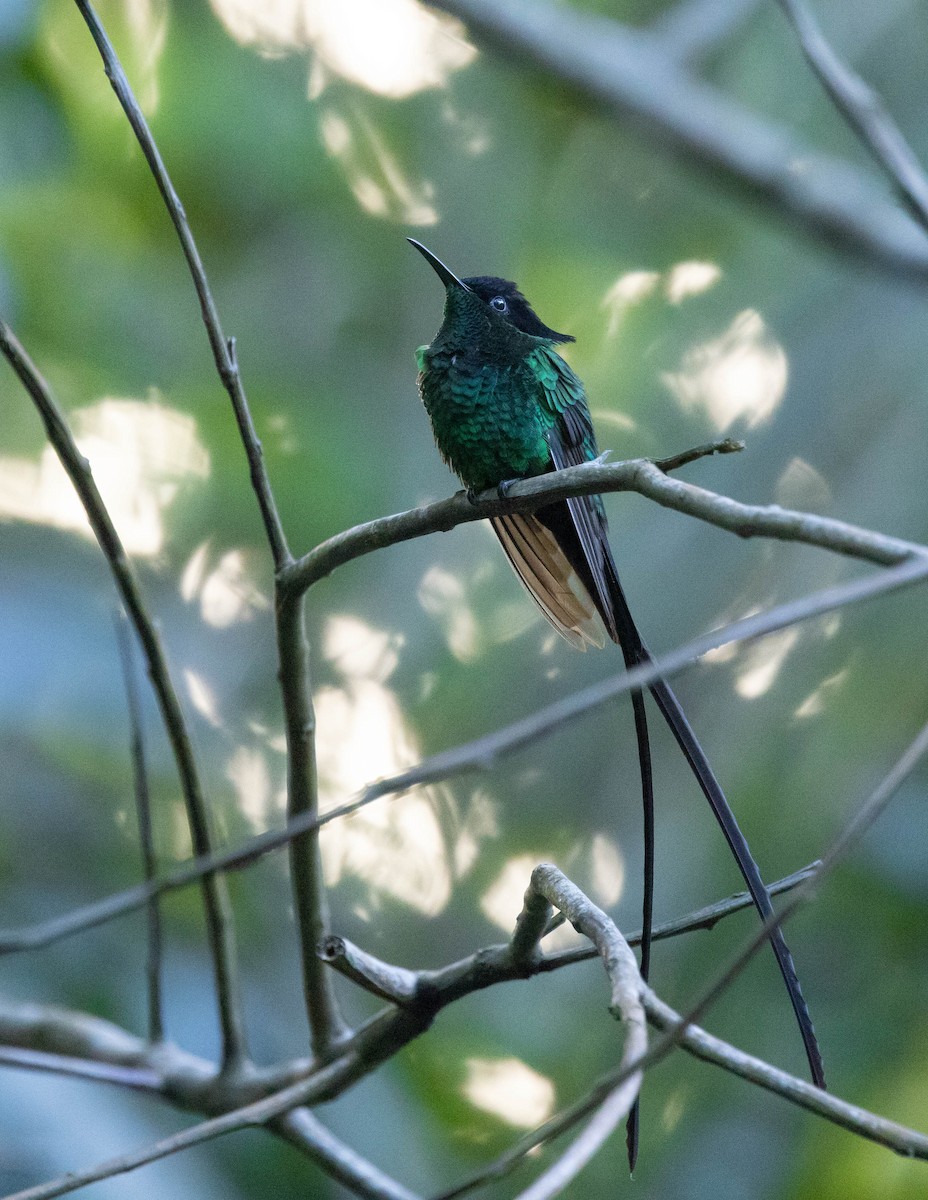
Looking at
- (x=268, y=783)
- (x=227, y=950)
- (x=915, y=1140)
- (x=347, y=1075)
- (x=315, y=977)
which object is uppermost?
(x=268, y=783)

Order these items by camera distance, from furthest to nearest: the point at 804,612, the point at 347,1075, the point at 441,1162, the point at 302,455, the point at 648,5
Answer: the point at 648,5 → the point at 302,455 → the point at 441,1162 → the point at 347,1075 → the point at 804,612

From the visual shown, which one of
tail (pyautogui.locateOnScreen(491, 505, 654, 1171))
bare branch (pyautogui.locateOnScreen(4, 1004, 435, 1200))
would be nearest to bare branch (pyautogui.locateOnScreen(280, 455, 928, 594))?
tail (pyautogui.locateOnScreen(491, 505, 654, 1171))

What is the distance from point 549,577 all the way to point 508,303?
853 mm

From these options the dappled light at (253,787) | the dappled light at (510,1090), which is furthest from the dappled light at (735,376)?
the dappled light at (510,1090)

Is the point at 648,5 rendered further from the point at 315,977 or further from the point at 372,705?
the point at 315,977

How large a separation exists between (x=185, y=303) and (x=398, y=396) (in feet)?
3.93

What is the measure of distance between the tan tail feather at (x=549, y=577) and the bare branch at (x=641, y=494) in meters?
0.74

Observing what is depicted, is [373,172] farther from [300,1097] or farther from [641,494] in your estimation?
[300,1097]

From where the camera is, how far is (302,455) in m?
5.70

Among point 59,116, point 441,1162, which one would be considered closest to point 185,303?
point 59,116

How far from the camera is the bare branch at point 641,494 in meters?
1.27

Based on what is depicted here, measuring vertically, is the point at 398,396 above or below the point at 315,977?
above

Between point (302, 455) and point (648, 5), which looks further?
point (648, 5)

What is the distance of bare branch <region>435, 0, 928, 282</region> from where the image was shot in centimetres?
279
